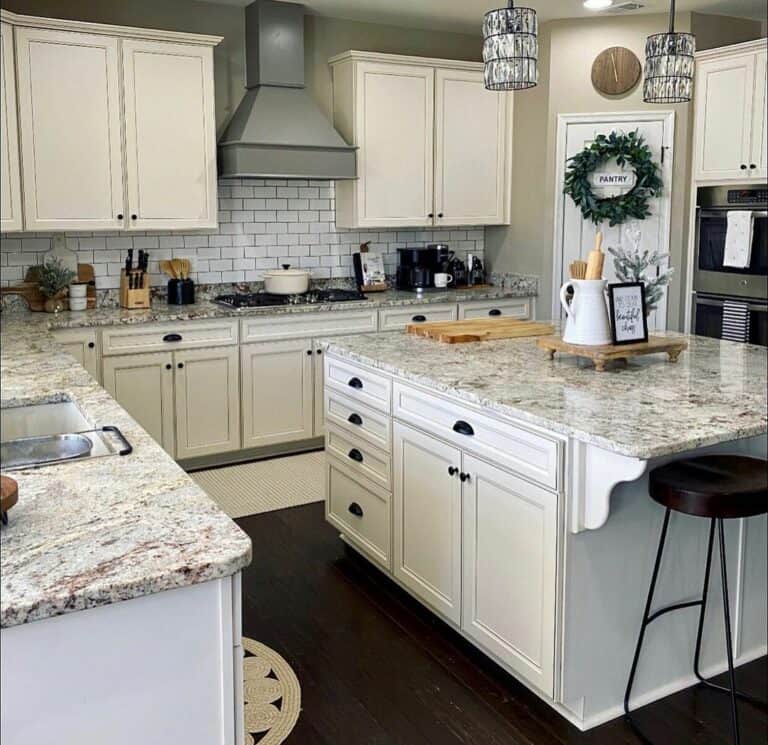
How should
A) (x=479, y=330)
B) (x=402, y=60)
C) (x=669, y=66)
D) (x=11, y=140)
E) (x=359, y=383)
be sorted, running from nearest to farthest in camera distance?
(x=669, y=66) → (x=359, y=383) → (x=479, y=330) → (x=11, y=140) → (x=402, y=60)

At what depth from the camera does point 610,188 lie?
5434 mm

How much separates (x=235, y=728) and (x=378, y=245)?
15.0 feet

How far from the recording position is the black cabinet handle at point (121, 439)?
1.98m

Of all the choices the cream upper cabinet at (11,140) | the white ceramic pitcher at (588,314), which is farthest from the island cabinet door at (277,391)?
the white ceramic pitcher at (588,314)

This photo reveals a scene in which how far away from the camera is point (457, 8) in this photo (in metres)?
5.15

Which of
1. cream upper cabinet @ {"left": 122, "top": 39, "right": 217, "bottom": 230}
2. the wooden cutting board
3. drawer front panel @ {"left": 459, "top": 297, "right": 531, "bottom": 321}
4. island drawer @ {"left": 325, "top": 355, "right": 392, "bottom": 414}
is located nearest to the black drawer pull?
island drawer @ {"left": 325, "top": 355, "right": 392, "bottom": 414}

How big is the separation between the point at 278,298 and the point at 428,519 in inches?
100

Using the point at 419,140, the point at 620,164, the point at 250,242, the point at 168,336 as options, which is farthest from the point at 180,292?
the point at 620,164

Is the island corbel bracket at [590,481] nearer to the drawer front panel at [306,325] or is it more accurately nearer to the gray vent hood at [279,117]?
the drawer front panel at [306,325]

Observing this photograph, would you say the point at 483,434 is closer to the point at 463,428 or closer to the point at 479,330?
the point at 463,428

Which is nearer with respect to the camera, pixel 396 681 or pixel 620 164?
pixel 396 681

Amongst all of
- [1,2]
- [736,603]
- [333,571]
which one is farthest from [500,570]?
[1,2]

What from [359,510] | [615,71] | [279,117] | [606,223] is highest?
[615,71]

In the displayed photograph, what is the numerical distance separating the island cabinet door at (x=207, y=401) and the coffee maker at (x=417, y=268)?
144cm
